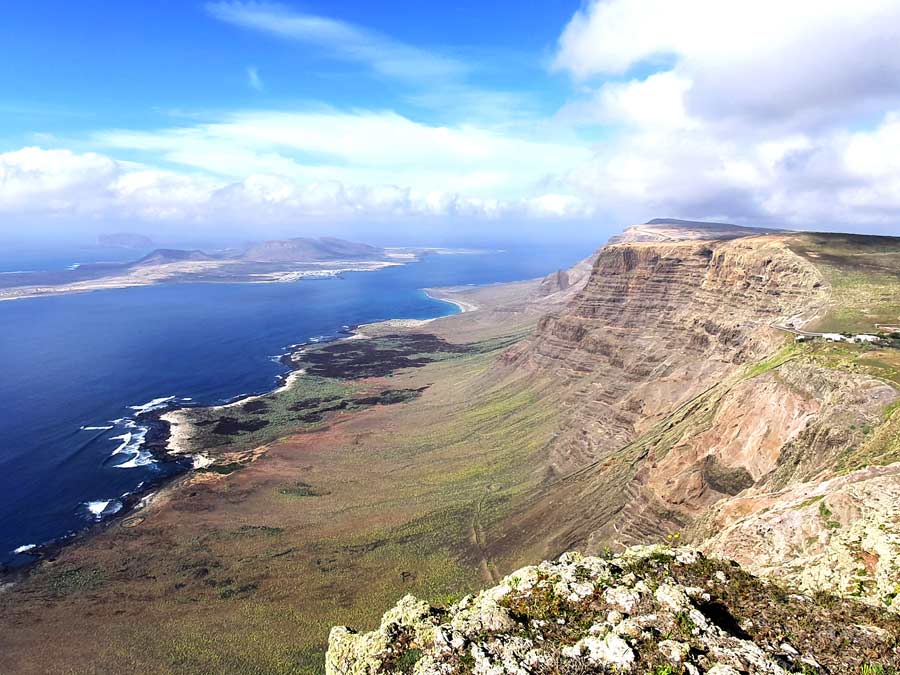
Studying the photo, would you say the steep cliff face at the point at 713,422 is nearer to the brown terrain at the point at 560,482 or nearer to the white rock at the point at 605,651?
the brown terrain at the point at 560,482

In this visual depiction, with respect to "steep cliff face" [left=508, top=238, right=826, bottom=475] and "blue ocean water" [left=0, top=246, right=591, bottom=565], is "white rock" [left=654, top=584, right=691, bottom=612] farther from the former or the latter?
"blue ocean water" [left=0, top=246, right=591, bottom=565]

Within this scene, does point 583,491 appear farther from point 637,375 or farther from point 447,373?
point 447,373

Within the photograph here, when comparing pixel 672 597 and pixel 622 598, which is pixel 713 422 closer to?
pixel 672 597

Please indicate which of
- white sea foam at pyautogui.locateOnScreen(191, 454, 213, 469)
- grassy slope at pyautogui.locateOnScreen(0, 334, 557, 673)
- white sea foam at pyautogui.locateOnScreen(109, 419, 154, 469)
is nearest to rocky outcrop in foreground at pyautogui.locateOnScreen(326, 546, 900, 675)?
grassy slope at pyautogui.locateOnScreen(0, 334, 557, 673)

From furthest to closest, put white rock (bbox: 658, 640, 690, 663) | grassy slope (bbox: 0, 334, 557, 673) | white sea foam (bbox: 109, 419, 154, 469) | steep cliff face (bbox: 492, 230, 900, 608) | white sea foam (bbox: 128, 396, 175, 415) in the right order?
white sea foam (bbox: 128, 396, 175, 415) → white sea foam (bbox: 109, 419, 154, 469) → grassy slope (bbox: 0, 334, 557, 673) → steep cliff face (bbox: 492, 230, 900, 608) → white rock (bbox: 658, 640, 690, 663)

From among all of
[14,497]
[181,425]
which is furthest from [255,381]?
[14,497]
